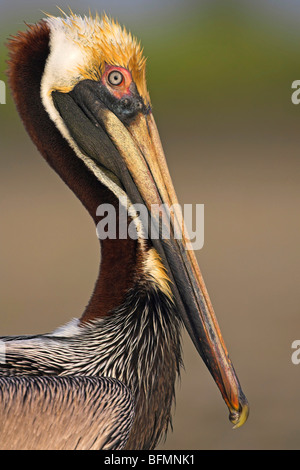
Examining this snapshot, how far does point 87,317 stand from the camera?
2.99m

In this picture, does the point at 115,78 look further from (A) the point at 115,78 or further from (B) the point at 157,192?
(B) the point at 157,192

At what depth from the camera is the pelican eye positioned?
114 inches

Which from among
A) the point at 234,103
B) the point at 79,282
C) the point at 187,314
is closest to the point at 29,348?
the point at 187,314

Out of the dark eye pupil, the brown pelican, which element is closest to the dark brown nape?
the brown pelican

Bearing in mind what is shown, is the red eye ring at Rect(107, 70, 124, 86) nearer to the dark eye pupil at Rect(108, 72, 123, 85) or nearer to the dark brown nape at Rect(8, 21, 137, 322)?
the dark eye pupil at Rect(108, 72, 123, 85)

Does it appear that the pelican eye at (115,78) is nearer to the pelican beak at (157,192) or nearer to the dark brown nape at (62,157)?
the pelican beak at (157,192)

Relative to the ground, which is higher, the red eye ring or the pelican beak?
the red eye ring

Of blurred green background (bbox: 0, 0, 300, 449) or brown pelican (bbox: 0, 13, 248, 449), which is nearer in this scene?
brown pelican (bbox: 0, 13, 248, 449)

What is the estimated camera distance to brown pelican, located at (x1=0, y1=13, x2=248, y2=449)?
9.34ft

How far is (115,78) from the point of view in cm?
290

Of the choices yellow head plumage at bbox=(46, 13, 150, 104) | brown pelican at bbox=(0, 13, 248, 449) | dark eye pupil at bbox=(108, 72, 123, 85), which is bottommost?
brown pelican at bbox=(0, 13, 248, 449)

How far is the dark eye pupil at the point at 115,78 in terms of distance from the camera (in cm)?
290

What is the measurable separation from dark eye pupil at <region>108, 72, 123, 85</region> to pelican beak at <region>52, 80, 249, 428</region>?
6cm

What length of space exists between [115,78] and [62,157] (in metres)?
0.38
